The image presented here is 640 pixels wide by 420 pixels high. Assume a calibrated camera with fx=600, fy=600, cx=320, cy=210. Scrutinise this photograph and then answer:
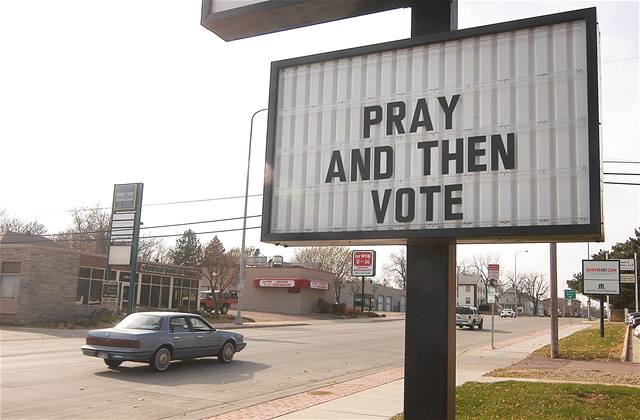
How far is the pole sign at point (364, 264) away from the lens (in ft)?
199

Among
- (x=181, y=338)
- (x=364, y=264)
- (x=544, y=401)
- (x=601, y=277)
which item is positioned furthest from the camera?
(x=364, y=264)

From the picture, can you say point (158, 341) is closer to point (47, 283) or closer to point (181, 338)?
point (181, 338)

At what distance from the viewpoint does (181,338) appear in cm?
1467

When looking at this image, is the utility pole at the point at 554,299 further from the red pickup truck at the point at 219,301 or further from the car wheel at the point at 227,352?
the red pickup truck at the point at 219,301

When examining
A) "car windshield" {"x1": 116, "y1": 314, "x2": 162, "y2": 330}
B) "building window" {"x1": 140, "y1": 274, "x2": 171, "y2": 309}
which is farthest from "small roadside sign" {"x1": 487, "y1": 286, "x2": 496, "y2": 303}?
"building window" {"x1": 140, "y1": 274, "x2": 171, "y2": 309}

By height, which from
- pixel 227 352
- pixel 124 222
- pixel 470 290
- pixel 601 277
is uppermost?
pixel 124 222

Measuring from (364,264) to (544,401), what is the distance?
2036 inches

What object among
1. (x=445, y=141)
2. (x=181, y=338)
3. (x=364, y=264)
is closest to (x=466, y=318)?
(x=364, y=264)

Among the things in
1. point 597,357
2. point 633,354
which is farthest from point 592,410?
point 633,354

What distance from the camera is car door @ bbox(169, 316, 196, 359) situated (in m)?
14.5

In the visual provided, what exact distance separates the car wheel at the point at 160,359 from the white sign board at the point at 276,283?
43.8 meters

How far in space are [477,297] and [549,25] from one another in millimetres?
137602

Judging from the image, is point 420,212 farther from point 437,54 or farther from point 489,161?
point 437,54

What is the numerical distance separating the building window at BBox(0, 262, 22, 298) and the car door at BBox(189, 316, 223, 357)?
2006 centimetres
